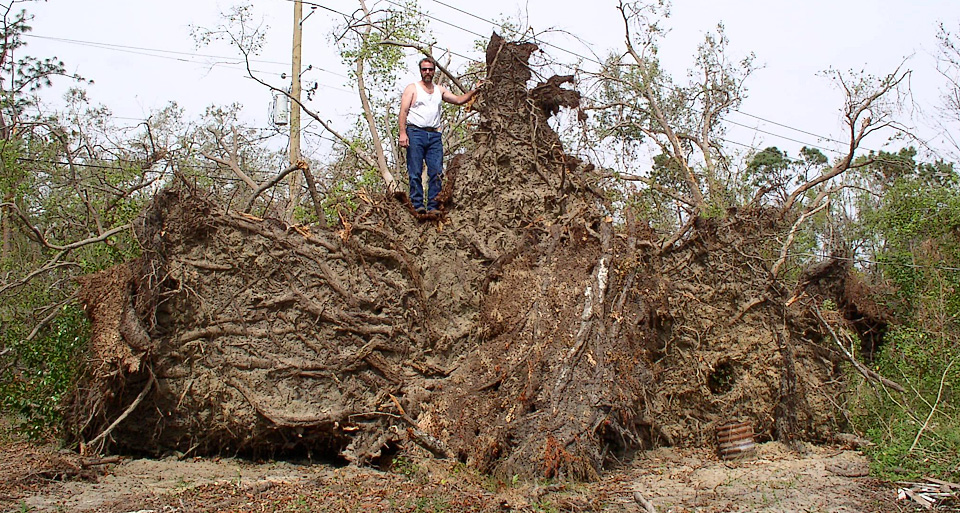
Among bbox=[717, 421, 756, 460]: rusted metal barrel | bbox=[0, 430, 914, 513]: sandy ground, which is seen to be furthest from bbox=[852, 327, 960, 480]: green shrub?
bbox=[717, 421, 756, 460]: rusted metal barrel

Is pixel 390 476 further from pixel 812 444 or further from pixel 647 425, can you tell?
pixel 812 444

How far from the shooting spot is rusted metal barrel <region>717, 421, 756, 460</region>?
757 cm

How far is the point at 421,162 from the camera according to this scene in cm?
820

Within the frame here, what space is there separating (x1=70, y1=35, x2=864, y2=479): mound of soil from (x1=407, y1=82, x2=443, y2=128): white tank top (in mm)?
496

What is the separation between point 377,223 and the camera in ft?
24.8

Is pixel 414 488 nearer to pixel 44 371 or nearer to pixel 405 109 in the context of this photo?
pixel 405 109

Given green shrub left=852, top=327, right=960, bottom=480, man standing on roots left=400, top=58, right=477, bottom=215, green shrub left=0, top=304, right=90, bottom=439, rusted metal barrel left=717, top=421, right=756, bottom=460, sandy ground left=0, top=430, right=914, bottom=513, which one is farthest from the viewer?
man standing on roots left=400, top=58, right=477, bottom=215

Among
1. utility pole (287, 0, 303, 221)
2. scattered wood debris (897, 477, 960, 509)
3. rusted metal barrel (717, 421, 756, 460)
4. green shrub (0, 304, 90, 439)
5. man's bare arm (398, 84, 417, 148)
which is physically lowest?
scattered wood debris (897, 477, 960, 509)

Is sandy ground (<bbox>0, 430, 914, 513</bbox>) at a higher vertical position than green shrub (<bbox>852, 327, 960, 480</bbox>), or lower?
lower

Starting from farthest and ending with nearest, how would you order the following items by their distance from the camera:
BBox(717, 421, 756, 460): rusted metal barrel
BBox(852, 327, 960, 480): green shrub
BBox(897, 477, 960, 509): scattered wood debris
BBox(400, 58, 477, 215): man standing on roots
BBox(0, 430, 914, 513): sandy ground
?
BBox(400, 58, 477, 215): man standing on roots < BBox(717, 421, 756, 460): rusted metal barrel < BBox(852, 327, 960, 480): green shrub < BBox(897, 477, 960, 509): scattered wood debris < BBox(0, 430, 914, 513): sandy ground

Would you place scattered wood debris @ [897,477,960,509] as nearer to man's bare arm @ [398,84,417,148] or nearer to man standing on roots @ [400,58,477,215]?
man standing on roots @ [400,58,477,215]

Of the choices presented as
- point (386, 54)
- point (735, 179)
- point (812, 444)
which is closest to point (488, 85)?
point (812, 444)

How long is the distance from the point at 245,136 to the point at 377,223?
13.8 meters

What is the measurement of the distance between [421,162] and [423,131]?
326mm
